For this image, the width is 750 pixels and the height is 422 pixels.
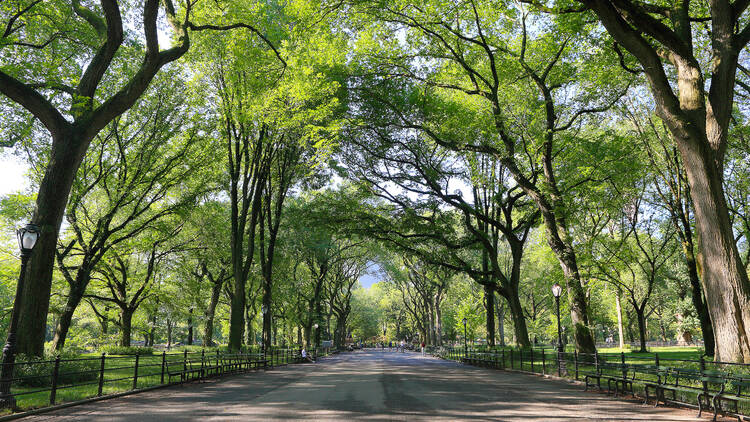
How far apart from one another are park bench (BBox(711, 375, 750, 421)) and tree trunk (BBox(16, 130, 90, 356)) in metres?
15.1

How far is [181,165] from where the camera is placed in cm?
2425

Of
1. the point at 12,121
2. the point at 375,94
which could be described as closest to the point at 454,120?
the point at 375,94

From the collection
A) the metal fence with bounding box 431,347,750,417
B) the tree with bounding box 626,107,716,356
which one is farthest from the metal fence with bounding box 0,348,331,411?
the tree with bounding box 626,107,716,356

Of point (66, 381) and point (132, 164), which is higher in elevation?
point (132, 164)

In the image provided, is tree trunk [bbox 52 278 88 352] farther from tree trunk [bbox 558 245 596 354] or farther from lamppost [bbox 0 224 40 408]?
tree trunk [bbox 558 245 596 354]

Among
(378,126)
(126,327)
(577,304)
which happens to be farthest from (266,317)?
(577,304)

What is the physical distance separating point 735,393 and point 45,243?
16149 mm

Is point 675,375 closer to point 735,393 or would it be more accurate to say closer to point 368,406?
point 735,393

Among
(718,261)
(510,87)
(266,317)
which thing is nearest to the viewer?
(718,261)

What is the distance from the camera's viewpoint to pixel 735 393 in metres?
8.58

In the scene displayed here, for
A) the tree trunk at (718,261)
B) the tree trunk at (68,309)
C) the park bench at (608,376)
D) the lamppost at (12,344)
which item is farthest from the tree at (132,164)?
the tree trunk at (718,261)

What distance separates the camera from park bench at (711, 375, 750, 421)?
25.3 feet

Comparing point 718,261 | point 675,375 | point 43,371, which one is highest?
point 718,261

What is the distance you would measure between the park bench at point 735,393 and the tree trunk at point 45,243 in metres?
15.1
